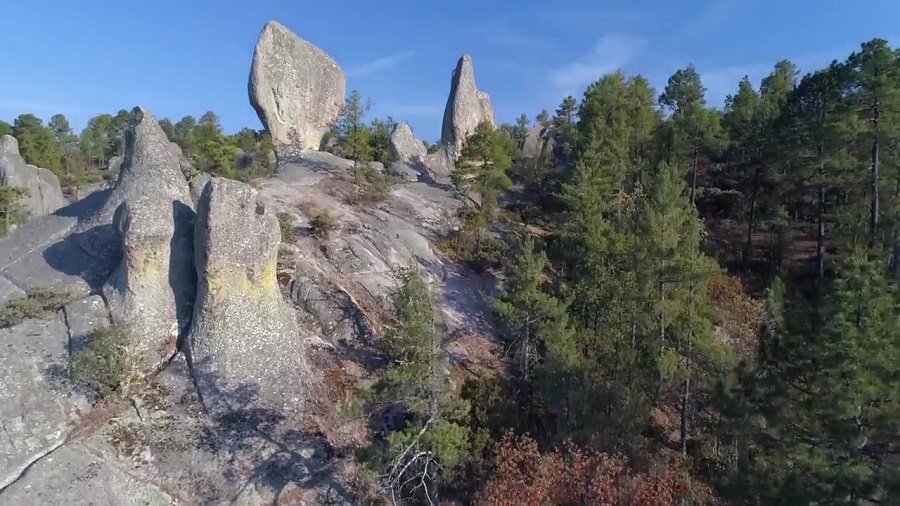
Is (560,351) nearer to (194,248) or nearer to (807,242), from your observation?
(194,248)

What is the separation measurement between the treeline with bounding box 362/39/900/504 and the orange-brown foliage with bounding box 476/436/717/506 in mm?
69

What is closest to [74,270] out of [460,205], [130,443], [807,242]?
[130,443]

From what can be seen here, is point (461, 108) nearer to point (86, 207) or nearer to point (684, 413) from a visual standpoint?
point (86, 207)

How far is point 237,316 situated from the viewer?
62.6ft

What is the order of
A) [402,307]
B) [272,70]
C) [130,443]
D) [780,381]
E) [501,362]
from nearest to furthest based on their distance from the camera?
1. [780,381]
2. [130,443]
3. [402,307]
4. [501,362]
5. [272,70]

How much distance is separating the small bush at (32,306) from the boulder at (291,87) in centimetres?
1843

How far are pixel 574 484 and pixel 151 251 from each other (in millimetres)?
13569

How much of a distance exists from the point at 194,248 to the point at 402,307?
693 cm

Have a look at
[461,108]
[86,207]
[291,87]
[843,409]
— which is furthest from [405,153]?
[843,409]

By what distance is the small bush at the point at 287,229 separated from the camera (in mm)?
24438

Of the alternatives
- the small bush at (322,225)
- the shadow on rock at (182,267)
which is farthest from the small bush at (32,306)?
the small bush at (322,225)

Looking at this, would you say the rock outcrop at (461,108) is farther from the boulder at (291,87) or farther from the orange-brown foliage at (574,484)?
the orange-brown foliage at (574,484)

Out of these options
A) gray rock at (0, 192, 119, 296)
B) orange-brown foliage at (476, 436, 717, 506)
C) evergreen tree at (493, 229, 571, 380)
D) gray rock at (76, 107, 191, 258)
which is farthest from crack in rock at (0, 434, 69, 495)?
evergreen tree at (493, 229, 571, 380)

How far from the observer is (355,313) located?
23.1 metres
